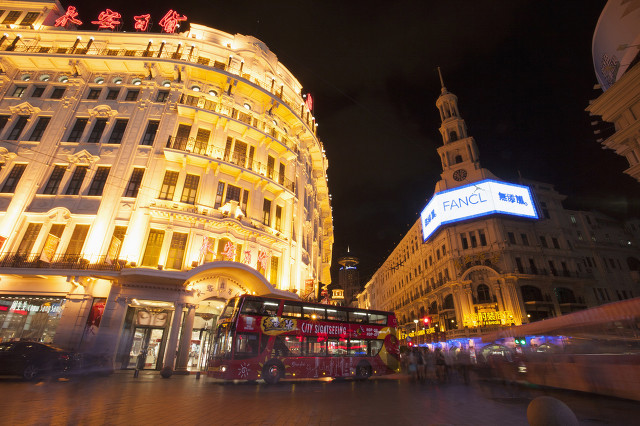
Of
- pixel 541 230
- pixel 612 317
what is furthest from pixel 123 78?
pixel 541 230

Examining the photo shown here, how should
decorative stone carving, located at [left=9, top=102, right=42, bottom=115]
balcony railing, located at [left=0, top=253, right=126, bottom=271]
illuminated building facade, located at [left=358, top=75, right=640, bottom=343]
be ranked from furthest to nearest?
1. illuminated building facade, located at [left=358, top=75, right=640, bottom=343]
2. decorative stone carving, located at [left=9, top=102, right=42, bottom=115]
3. balcony railing, located at [left=0, top=253, right=126, bottom=271]

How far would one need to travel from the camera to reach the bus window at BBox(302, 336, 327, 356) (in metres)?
14.7

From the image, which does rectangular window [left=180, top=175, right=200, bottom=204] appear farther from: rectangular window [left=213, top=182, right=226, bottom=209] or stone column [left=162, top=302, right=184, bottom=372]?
stone column [left=162, top=302, right=184, bottom=372]

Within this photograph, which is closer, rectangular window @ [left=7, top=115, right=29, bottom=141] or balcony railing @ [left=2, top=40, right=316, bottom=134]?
rectangular window @ [left=7, top=115, right=29, bottom=141]

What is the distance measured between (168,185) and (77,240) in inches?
251

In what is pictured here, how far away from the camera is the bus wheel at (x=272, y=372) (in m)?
13.4

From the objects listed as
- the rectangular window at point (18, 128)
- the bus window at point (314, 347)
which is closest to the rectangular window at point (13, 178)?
the rectangular window at point (18, 128)

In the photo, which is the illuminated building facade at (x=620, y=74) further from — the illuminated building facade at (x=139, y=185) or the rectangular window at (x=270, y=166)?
the rectangular window at (x=270, y=166)

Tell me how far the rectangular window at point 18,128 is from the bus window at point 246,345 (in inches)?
922

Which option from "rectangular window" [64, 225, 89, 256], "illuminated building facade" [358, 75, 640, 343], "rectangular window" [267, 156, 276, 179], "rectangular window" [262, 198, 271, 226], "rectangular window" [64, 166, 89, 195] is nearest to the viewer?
"rectangular window" [64, 225, 89, 256]

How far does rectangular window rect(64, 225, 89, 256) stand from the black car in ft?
22.5

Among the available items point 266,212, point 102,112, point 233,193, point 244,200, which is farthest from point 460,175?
point 102,112

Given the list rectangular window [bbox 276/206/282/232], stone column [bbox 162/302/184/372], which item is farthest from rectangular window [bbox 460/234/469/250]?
stone column [bbox 162/302/184/372]

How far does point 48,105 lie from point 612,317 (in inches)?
1406
